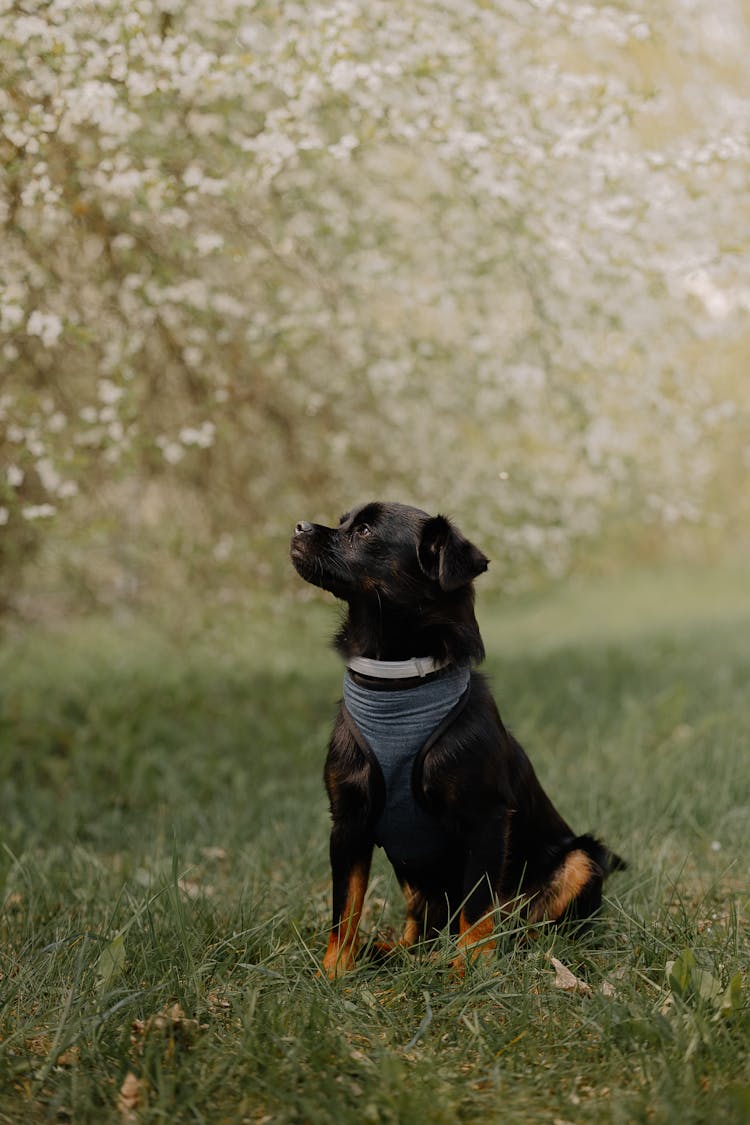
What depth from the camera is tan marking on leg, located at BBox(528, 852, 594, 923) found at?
121 inches

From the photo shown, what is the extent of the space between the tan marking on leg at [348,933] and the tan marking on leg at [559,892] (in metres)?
0.52

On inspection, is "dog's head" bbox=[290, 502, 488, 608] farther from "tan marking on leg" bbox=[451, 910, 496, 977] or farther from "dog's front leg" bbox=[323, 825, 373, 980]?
"tan marking on leg" bbox=[451, 910, 496, 977]

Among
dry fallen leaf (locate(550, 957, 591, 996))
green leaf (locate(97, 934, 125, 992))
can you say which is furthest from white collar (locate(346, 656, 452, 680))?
green leaf (locate(97, 934, 125, 992))

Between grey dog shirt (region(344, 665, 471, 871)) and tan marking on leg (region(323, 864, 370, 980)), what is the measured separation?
0.13 m

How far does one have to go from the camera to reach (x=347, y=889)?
2.93 meters

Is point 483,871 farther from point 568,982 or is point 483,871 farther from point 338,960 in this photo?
point 338,960

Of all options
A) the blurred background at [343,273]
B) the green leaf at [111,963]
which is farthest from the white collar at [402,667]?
the blurred background at [343,273]

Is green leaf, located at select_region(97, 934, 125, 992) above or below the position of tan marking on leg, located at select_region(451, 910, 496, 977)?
below

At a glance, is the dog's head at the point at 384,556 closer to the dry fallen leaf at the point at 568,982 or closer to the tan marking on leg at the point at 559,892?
the tan marking on leg at the point at 559,892

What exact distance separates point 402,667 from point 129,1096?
4.22 feet

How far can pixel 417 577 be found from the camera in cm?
304

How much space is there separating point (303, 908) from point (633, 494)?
4.94 m

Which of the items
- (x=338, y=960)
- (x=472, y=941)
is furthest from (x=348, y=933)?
(x=472, y=941)

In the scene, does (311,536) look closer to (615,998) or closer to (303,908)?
(303,908)
